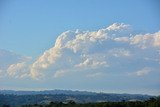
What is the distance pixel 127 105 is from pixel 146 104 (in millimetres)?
8344

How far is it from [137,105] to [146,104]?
13.9 feet

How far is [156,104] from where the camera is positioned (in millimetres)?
184750

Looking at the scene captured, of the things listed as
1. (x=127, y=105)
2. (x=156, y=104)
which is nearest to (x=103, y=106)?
(x=127, y=105)

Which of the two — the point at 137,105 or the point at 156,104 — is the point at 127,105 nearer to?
the point at 137,105

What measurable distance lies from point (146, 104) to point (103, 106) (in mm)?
18851

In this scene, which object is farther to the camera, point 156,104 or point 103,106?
point 103,106

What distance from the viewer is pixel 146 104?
19562 centimetres

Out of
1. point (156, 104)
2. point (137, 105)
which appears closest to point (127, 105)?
point (137, 105)

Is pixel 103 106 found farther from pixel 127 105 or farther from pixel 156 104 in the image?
pixel 156 104

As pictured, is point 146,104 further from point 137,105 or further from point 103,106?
point 103,106

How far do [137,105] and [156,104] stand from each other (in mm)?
14480

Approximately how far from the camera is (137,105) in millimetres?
197750

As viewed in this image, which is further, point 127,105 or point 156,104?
point 127,105

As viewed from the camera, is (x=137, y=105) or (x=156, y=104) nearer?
(x=156, y=104)
